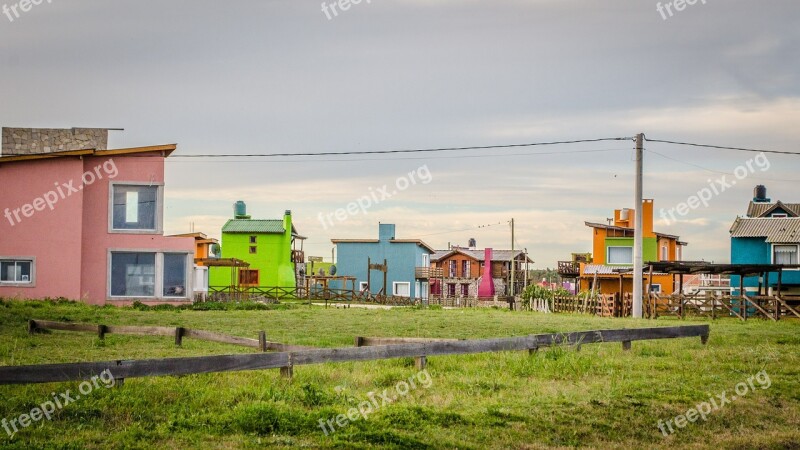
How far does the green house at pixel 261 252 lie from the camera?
7156 cm

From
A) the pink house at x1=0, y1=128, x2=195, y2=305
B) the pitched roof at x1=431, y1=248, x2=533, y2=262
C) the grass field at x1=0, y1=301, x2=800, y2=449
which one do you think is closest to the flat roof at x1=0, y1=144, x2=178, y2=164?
the pink house at x1=0, y1=128, x2=195, y2=305

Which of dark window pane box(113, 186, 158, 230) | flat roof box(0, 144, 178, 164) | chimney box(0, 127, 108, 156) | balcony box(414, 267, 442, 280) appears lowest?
balcony box(414, 267, 442, 280)

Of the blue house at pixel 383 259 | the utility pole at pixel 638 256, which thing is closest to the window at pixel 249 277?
the blue house at pixel 383 259

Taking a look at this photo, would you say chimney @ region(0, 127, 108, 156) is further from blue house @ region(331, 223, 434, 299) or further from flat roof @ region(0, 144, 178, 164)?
blue house @ region(331, 223, 434, 299)

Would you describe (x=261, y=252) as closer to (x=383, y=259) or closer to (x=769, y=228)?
(x=383, y=259)

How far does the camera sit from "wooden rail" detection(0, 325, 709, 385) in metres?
11.0

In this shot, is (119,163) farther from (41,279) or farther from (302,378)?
(302,378)

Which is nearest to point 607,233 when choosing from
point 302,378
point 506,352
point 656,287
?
point 656,287

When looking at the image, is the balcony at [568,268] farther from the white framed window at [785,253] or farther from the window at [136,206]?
the window at [136,206]

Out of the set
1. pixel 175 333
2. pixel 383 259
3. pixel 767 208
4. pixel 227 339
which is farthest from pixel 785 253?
pixel 227 339

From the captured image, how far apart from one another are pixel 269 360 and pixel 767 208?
54.8 meters

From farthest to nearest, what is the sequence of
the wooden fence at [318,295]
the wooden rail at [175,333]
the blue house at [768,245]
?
the wooden fence at [318,295] < the blue house at [768,245] < the wooden rail at [175,333]

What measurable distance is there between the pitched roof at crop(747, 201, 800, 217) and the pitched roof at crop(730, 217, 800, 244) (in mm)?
3573

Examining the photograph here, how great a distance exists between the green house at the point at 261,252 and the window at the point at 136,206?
3103 centimetres
